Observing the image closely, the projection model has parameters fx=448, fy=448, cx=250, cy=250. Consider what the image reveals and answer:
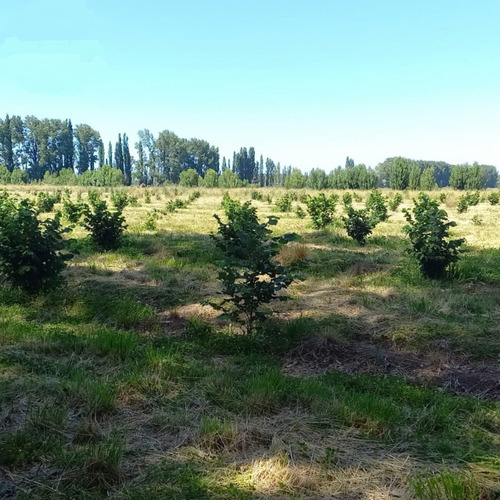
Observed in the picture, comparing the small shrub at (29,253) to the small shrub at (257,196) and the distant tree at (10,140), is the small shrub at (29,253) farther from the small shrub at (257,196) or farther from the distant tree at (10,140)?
the distant tree at (10,140)

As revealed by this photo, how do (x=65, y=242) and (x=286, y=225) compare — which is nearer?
(x=65, y=242)

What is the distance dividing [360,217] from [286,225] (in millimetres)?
4576

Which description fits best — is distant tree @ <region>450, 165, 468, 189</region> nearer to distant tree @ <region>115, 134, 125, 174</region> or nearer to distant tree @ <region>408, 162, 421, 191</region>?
distant tree @ <region>408, 162, 421, 191</region>

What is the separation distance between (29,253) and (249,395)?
14.8ft

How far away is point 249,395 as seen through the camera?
141 inches

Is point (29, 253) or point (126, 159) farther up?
point (126, 159)

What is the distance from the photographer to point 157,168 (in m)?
98.0

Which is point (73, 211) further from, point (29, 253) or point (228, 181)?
point (228, 181)

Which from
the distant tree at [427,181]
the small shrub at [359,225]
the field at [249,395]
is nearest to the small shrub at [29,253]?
the field at [249,395]

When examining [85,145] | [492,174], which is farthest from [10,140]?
[492,174]

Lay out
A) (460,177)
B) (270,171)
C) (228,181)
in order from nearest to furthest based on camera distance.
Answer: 1. (460,177)
2. (228,181)
3. (270,171)

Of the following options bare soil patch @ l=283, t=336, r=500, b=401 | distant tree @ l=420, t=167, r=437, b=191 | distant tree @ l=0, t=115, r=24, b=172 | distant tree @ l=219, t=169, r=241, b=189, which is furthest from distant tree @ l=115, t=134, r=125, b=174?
→ bare soil patch @ l=283, t=336, r=500, b=401

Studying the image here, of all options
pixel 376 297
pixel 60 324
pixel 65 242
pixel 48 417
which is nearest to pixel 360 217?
pixel 376 297

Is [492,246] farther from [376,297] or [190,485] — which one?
[190,485]
